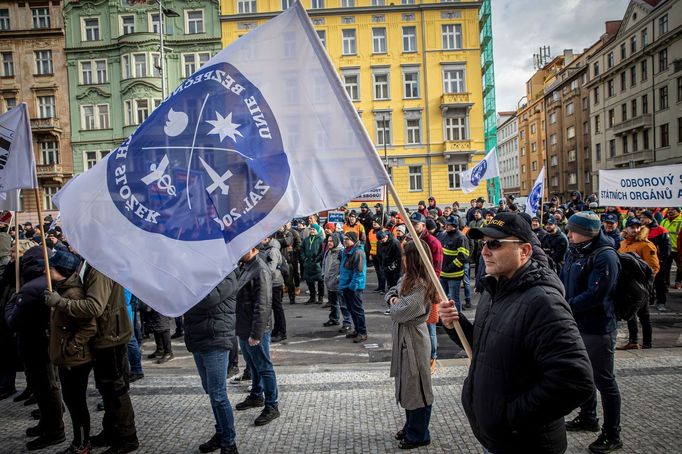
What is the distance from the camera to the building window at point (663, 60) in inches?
1624

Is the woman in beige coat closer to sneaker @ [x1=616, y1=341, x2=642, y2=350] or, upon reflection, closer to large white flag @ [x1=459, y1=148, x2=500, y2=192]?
sneaker @ [x1=616, y1=341, x2=642, y2=350]

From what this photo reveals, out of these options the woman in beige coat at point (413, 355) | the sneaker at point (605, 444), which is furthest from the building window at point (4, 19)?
the sneaker at point (605, 444)

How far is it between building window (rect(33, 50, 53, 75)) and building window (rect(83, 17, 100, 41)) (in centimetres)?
327

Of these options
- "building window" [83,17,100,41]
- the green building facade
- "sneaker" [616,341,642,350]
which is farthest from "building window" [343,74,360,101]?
"sneaker" [616,341,642,350]

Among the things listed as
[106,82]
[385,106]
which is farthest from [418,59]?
[106,82]

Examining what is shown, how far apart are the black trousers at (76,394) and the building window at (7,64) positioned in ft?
150

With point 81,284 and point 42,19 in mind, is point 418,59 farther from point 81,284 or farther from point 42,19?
point 81,284

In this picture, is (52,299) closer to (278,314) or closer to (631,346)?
(278,314)

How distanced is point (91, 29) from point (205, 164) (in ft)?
145

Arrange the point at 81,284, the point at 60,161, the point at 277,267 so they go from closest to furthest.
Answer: the point at 81,284
the point at 277,267
the point at 60,161

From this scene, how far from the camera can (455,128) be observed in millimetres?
38250

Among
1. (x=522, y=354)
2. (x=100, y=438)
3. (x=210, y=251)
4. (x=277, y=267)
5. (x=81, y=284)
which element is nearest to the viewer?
(x=522, y=354)

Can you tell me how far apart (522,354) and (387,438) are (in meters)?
2.54

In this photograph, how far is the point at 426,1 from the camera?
124ft
